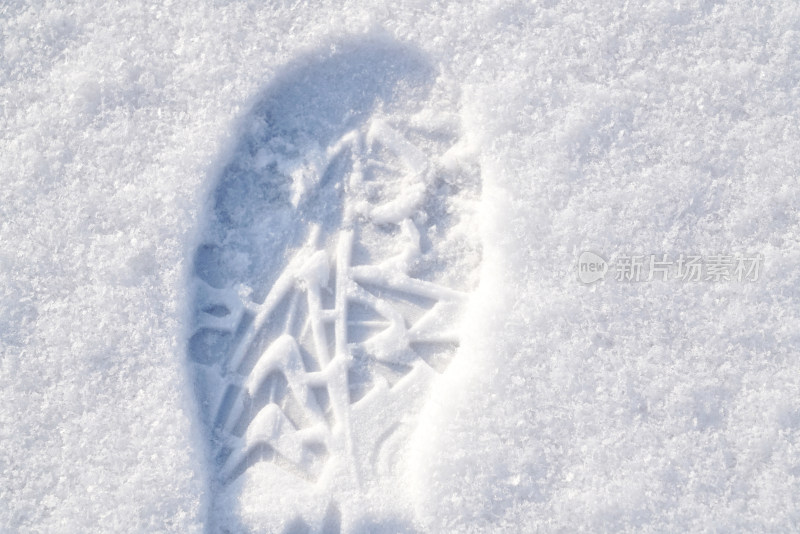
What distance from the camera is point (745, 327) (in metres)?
1.08

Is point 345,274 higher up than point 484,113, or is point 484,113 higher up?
point 484,113

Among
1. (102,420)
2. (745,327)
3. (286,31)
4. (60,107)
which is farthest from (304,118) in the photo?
(745,327)

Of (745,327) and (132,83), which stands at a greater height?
(132,83)

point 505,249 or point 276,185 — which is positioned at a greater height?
point 276,185

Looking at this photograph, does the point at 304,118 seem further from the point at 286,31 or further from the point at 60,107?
the point at 60,107

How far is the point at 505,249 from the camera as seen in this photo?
108 centimetres

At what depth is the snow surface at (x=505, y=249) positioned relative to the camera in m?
1.07

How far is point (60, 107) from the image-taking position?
1.11m

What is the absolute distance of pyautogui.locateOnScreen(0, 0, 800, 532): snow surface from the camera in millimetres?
1067

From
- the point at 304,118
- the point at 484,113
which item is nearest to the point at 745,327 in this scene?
the point at 484,113

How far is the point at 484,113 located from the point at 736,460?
0.70 metres

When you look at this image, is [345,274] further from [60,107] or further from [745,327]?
[745,327]

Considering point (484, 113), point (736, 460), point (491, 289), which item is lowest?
point (736, 460)

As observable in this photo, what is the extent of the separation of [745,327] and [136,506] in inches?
40.7
